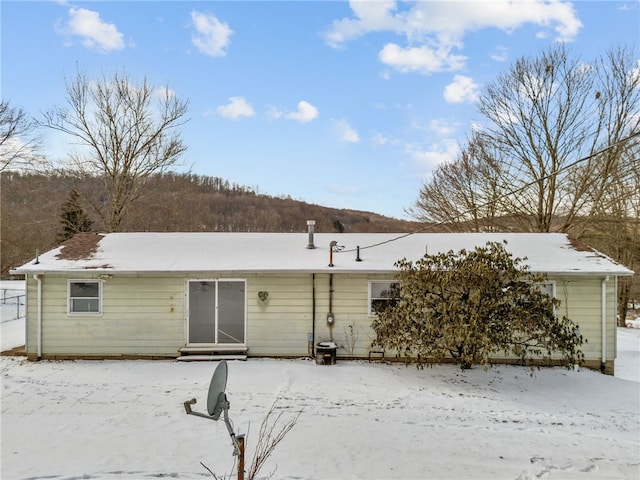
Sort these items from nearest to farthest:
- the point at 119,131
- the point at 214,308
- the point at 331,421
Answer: the point at 331,421 < the point at 214,308 < the point at 119,131

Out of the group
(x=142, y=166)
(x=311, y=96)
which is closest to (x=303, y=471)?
(x=311, y=96)

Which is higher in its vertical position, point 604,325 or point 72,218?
point 72,218

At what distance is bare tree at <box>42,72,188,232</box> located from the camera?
21047 millimetres

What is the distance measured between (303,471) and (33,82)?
17029mm

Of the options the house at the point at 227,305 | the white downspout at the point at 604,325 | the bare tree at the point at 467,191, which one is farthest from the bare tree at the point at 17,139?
the white downspout at the point at 604,325

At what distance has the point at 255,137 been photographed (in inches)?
710

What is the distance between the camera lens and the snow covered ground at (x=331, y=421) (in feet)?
15.7

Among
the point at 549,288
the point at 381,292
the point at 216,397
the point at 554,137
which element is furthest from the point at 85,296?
the point at 554,137

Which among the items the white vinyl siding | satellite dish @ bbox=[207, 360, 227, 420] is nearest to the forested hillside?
the white vinyl siding

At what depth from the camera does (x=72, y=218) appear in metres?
24.1

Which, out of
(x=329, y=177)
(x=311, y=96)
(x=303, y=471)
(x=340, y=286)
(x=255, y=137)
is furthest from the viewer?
(x=329, y=177)

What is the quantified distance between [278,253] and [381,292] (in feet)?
9.83

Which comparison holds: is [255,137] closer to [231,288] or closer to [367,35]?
[367,35]

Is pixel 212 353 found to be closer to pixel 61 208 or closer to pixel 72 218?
pixel 61 208
